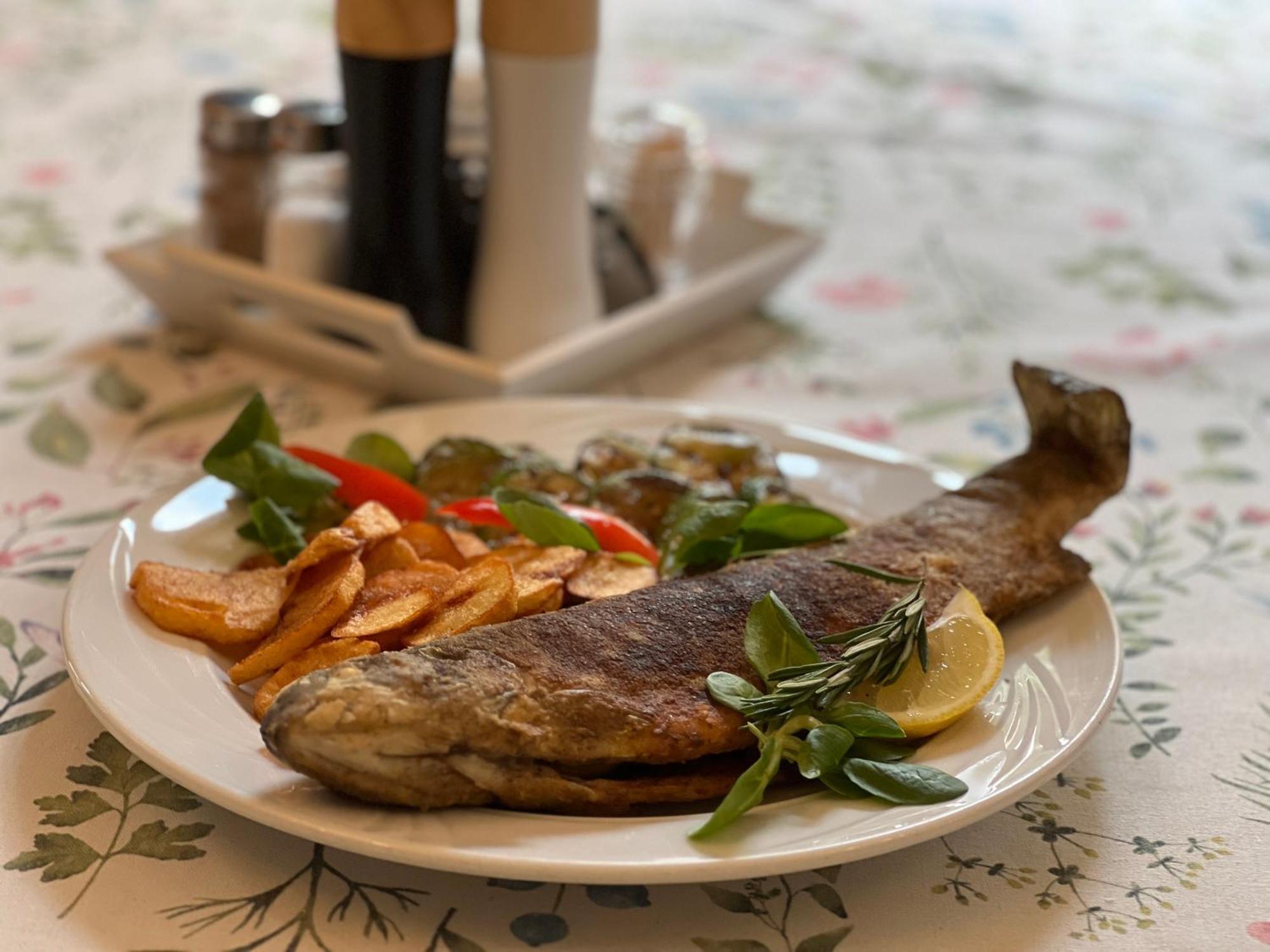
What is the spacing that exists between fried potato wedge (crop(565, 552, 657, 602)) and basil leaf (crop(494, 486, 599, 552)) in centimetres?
2

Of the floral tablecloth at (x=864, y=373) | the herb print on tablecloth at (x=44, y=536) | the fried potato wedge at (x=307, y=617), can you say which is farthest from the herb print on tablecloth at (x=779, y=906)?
the herb print on tablecloth at (x=44, y=536)

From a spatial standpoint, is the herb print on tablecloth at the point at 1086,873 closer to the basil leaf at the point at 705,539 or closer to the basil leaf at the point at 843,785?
the basil leaf at the point at 843,785

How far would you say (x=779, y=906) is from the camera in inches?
41.7

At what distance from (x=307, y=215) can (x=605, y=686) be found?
4.10 feet

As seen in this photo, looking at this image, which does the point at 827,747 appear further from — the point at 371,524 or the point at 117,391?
the point at 117,391

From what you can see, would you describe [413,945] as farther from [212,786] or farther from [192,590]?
[192,590]

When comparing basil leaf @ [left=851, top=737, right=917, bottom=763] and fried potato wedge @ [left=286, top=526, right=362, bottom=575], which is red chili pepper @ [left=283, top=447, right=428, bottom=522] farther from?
basil leaf @ [left=851, top=737, right=917, bottom=763]

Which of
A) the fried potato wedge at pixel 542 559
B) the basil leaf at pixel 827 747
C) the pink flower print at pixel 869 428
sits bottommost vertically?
the pink flower print at pixel 869 428

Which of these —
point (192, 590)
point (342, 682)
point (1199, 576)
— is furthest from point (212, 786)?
point (1199, 576)

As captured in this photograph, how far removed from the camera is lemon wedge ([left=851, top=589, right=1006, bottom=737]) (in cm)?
112

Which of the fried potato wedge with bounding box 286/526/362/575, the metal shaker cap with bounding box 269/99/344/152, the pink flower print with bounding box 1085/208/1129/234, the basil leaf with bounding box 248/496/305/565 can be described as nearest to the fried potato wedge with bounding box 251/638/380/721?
the fried potato wedge with bounding box 286/526/362/575

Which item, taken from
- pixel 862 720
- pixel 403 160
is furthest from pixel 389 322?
pixel 862 720

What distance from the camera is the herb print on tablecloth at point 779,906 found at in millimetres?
1019

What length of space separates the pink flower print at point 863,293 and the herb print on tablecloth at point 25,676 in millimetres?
1595
